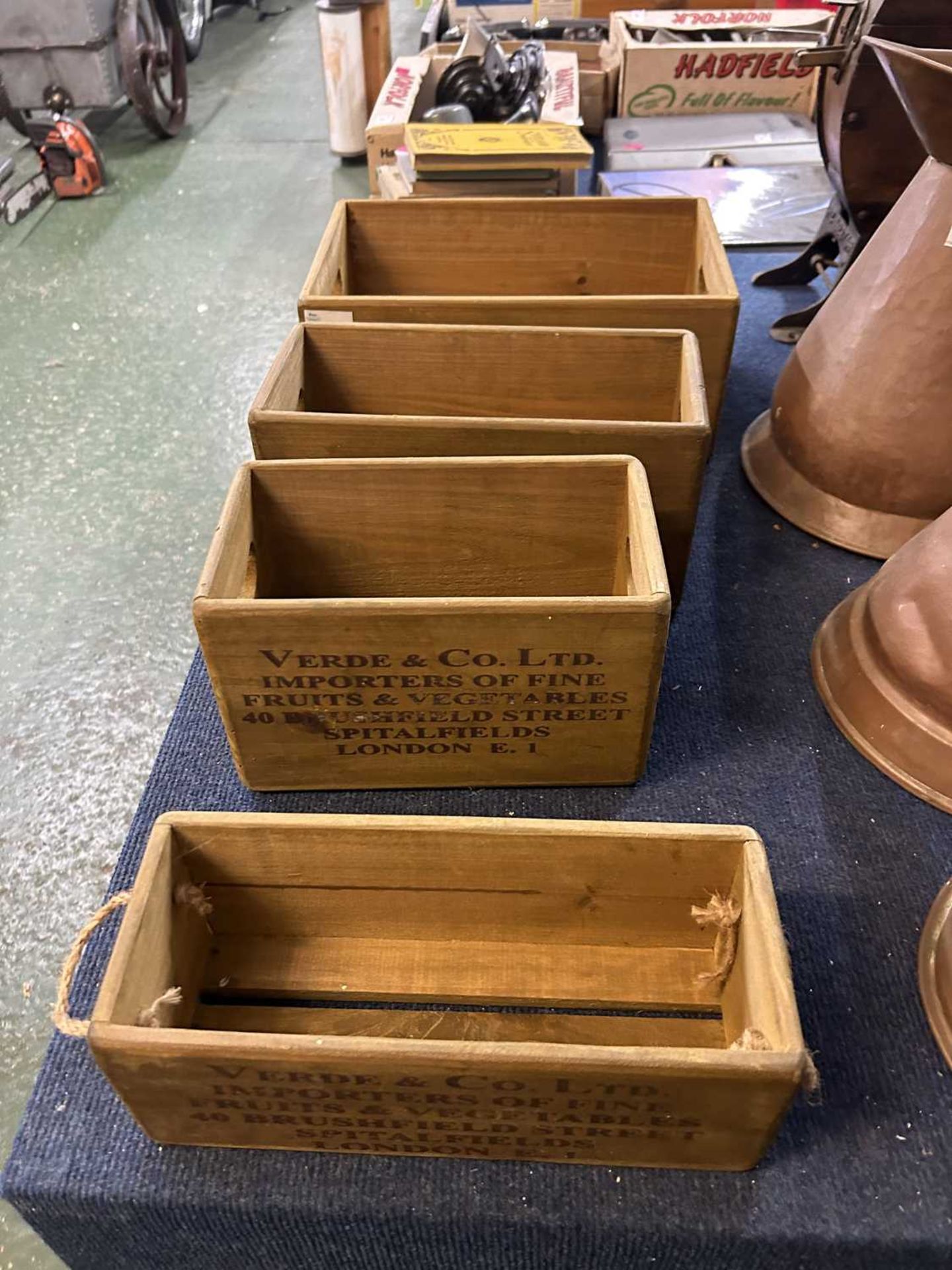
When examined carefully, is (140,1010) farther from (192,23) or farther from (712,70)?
(192,23)

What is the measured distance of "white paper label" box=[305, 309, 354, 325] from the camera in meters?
1.15

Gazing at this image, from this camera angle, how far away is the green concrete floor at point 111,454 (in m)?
1.15

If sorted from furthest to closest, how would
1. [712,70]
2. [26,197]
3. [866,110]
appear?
[26,197]
[712,70]
[866,110]

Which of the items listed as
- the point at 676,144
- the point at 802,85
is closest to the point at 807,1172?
the point at 676,144

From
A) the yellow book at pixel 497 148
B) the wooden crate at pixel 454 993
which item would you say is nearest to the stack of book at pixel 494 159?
the yellow book at pixel 497 148

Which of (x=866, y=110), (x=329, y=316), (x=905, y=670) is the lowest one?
(x=905, y=670)

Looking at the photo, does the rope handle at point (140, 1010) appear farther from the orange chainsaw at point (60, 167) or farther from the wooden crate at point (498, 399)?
the orange chainsaw at point (60, 167)

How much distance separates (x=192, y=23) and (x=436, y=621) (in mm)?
4024

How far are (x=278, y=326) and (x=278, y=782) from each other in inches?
60.9

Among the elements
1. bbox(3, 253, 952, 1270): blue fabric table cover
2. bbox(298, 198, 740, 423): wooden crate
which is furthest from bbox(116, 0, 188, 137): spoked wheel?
bbox(3, 253, 952, 1270): blue fabric table cover

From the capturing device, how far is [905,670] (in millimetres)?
892

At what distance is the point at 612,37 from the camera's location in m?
2.64

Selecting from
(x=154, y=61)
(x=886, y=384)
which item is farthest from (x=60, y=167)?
(x=886, y=384)

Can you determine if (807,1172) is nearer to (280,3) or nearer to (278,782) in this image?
(278,782)
